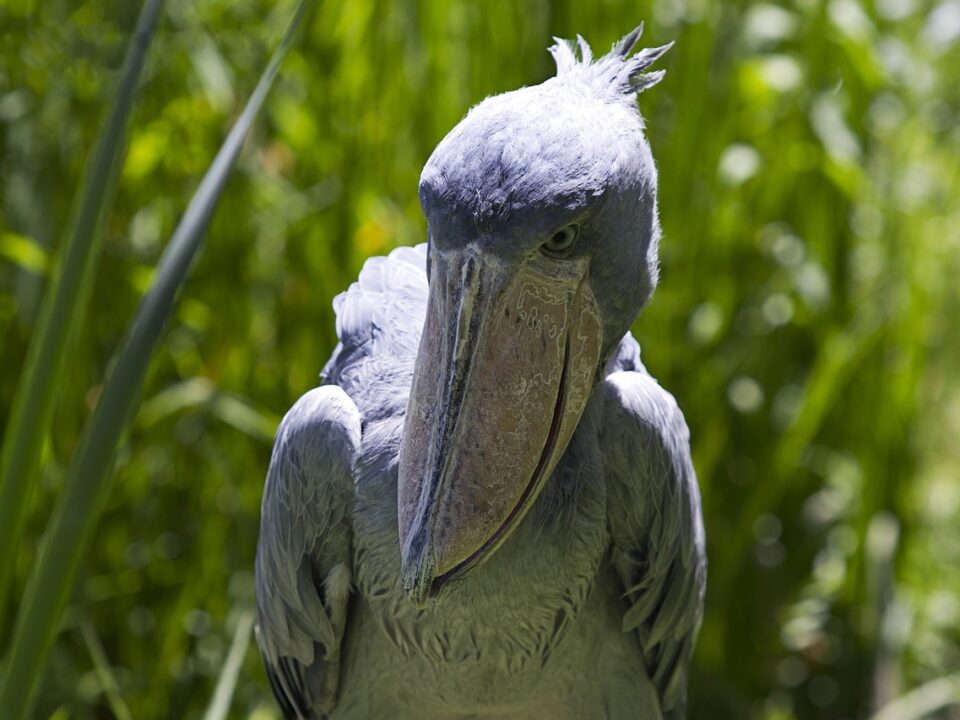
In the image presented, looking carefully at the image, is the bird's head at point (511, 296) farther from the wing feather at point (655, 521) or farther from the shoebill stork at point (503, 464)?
the wing feather at point (655, 521)

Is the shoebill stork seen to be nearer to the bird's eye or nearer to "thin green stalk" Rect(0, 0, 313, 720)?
the bird's eye

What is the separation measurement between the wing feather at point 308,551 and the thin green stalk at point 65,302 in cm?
37

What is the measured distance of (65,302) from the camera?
1.14 meters

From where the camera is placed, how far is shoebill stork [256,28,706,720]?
117 centimetres

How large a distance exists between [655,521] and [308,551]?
18.1 inches

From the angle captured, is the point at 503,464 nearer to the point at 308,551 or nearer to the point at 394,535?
the point at 394,535

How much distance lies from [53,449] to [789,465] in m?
1.59

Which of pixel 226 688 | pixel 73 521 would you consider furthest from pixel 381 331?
pixel 226 688

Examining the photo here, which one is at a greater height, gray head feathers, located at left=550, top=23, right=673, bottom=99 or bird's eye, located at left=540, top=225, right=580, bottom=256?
gray head feathers, located at left=550, top=23, right=673, bottom=99

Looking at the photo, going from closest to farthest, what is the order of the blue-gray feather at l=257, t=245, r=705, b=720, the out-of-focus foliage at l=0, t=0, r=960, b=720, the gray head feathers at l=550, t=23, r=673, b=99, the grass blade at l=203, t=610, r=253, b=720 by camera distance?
the gray head feathers at l=550, t=23, r=673, b=99
the blue-gray feather at l=257, t=245, r=705, b=720
the grass blade at l=203, t=610, r=253, b=720
the out-of-focus foliage at l=0, t=0, r=960, b=720

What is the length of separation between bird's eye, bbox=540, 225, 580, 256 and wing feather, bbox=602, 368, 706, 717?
347 millimetres

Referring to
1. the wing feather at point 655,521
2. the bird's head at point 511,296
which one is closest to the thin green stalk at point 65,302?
the bird's head at point 511,296

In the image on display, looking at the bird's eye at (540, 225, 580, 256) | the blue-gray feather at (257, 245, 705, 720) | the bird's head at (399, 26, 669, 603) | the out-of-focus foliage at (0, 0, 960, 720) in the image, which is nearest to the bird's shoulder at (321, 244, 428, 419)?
the blue-gray feather at (257, 245, 705, 720)

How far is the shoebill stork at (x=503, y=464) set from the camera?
117 centimetres
